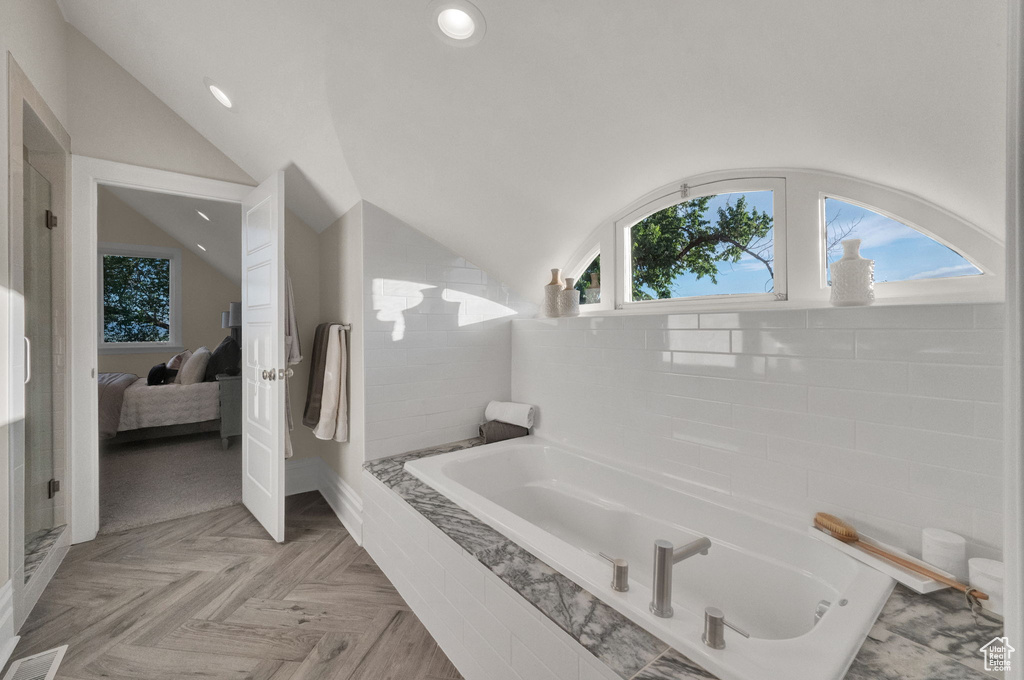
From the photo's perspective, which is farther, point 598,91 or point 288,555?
point 288,555

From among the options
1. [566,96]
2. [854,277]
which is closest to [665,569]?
[854,277]

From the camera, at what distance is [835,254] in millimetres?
1580

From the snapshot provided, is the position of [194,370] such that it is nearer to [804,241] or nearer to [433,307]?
[433,307]

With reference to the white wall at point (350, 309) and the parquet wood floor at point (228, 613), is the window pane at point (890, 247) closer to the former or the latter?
the parquet wood floor at point (228, 613)

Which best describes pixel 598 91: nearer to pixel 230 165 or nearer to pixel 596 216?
pixel 596 216

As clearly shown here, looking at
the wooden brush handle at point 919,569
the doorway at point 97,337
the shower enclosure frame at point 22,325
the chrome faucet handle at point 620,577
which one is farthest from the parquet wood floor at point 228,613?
the wooden brush handle at point 919,569

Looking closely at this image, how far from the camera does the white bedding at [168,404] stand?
Answer: 407cm

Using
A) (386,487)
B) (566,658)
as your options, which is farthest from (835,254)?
(386,487)

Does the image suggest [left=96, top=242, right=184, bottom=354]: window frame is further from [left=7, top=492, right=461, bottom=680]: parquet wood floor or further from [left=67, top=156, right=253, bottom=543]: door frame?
[left=7, top=492, right=461, bottom=680]: parquet wood floor

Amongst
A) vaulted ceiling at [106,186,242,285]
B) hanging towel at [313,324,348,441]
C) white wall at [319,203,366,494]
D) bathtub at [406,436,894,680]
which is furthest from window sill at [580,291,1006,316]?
vaulted ceiling at [106,186,242,285]

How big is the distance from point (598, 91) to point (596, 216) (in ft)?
2.52

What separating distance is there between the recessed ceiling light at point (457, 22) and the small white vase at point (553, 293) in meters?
1.15

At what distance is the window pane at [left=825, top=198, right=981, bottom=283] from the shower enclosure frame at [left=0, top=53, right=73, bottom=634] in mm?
2859

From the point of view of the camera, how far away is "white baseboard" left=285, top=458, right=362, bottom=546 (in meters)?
2.46
